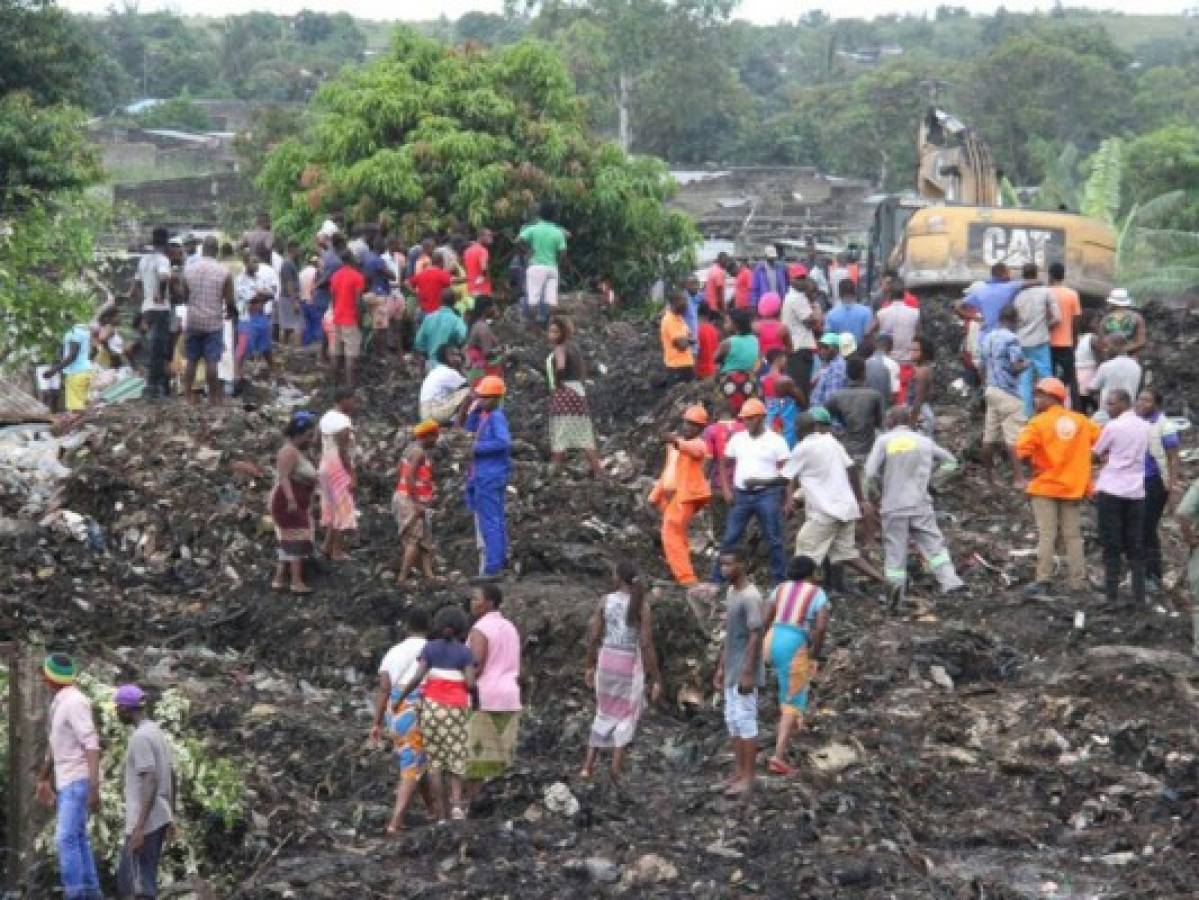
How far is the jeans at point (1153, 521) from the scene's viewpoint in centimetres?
1630

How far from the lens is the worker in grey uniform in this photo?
53.1 feet

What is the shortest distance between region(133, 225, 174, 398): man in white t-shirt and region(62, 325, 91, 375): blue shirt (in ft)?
2.92

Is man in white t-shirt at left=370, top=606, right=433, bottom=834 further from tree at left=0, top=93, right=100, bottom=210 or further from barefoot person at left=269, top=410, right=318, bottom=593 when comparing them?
tree at left=0, top=93, right=100, bottom=210

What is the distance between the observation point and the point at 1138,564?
16.2 m

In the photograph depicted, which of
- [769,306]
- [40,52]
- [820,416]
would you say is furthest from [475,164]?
[820,416]

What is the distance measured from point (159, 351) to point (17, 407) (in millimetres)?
1387

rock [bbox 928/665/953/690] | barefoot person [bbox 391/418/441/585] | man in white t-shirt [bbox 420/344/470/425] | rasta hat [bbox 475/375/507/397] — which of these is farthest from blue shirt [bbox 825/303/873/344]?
rock [bbox 928/665/953/690]

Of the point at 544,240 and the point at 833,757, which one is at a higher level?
the point at 544,240

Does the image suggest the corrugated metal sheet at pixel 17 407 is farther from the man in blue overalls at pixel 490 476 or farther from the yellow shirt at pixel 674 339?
the man in blue overalls at pixel 490 476

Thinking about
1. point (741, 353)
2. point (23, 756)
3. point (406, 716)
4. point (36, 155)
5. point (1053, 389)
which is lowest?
point (23, 756)

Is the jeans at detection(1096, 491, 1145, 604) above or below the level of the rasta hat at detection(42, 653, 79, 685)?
below

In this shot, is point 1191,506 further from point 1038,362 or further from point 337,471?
point 337,471

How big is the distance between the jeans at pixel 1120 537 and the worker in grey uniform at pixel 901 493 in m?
1.12

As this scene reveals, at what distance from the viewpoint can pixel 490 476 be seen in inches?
666
